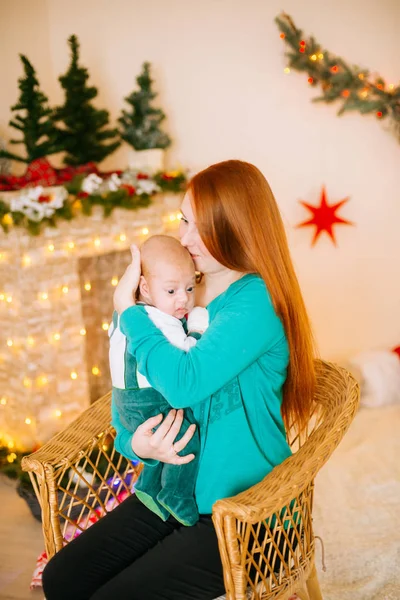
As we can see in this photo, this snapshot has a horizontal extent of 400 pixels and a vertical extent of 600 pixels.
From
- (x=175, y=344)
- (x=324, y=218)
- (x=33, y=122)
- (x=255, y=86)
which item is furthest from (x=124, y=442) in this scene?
(x=255, y=86)

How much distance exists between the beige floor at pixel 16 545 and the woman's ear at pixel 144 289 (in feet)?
4.25

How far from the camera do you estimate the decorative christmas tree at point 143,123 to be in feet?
10.5

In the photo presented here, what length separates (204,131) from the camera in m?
3.62

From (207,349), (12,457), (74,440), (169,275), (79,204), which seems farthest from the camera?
(12,457)

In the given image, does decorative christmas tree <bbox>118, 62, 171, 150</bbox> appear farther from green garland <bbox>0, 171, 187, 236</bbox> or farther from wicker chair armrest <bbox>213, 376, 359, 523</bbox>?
wicker chair armrest <bbox>213, 376, 359, 523</bbox>

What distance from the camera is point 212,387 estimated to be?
1.31 metres

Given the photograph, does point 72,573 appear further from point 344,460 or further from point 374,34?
point 374,34

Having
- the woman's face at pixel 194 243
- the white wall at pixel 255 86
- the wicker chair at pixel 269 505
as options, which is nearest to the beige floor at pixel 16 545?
the wicker chair at pixel 269 505

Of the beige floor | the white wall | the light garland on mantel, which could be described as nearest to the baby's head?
the beige floor

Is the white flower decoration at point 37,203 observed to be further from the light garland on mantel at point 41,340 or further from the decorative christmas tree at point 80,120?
the decorative christmas tree at point 80,120

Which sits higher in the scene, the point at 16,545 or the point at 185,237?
the point at 185,237

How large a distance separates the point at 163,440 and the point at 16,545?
1.49 metres

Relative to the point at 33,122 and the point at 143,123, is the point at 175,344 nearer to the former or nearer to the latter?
the point at 33,122

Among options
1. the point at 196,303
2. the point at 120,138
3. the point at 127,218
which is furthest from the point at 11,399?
the point at 196,303
